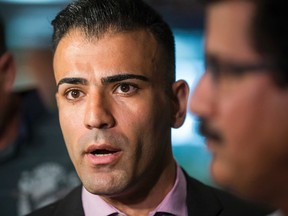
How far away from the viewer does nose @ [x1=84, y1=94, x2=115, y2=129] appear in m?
1.07

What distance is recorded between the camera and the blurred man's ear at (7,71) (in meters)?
1.68

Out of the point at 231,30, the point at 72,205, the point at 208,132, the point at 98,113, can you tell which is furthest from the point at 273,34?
the point at 72,205

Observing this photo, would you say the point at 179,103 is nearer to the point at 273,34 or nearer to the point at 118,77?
the point at 118,77

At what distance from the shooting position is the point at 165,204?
47.4 inches

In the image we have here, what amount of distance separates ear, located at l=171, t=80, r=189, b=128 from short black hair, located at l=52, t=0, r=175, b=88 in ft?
0.13

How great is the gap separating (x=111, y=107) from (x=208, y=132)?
0.42 m

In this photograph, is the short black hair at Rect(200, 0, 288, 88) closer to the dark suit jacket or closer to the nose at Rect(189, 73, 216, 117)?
the nose at Rect(189, 73, 216, 117)

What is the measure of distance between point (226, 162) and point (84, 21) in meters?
0.58

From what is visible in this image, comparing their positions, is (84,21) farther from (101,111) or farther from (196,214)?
(196,214)

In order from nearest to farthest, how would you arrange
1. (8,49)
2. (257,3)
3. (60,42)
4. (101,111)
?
(257,3) < (101,111) < (60,42) < (8,49)

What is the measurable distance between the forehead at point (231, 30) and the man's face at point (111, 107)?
41 cm

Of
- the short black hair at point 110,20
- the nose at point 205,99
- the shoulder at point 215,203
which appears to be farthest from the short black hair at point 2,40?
the nose at point 205,99

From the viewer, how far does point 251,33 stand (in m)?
0.69

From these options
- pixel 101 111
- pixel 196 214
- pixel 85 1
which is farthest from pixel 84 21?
pixel 196 214
